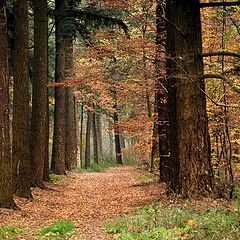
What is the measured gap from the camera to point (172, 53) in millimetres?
10422

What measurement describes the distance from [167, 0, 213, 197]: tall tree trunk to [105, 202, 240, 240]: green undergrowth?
988 mm

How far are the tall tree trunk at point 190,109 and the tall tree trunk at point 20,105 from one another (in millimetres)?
4483

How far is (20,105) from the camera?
11.7 m

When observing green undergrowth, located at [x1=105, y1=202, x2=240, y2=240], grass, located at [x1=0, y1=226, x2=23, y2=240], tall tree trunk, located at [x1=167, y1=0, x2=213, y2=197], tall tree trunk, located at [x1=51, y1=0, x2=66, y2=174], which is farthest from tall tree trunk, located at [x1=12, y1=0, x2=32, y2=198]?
tall tree trunk, located at [x1=51, y1=0, x2=66, y2=174]

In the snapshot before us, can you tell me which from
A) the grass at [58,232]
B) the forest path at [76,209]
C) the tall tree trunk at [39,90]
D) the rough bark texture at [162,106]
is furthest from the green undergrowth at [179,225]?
the tall tree trunk at [39,90]

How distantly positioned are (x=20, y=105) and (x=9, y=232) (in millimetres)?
4742

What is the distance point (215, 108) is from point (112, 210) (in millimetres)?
5379

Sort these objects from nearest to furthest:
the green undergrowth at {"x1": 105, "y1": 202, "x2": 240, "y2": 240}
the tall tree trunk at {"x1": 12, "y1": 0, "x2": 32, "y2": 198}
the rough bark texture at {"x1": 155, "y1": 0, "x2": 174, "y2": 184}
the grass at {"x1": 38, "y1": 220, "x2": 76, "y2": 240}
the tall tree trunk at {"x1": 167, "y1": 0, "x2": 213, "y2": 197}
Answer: the green undergrowth at {"x1": 105, "y1": 202, "x2": 240, "y2": 240}, the grass at {"x1": 38, "y1": 220, "x2": 76, "y2": 240}, the tall tree trunk at {"x1": 167, "y1": 0, "x2": 213, "y2": 197}, the tall tree trunk at {"x1": 12, "y1": 0, "x2": 32, "y2": 198}, the rough bark texture at {"x1": 155, "y1": 0, "x2": 174, "y2": 184}

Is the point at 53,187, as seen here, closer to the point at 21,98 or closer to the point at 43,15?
the point at 21,98

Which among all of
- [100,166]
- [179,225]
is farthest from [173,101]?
[100,166]

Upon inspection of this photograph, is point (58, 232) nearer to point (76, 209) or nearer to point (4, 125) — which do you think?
point (4, 125)

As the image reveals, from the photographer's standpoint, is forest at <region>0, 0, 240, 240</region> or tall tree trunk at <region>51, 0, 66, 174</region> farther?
tall tree trunk at <region>51, 0, 66, 174</region>

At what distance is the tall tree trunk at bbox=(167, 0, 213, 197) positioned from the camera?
9.38m

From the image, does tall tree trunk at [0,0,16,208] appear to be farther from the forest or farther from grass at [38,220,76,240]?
grass at [38,220,76,240]
